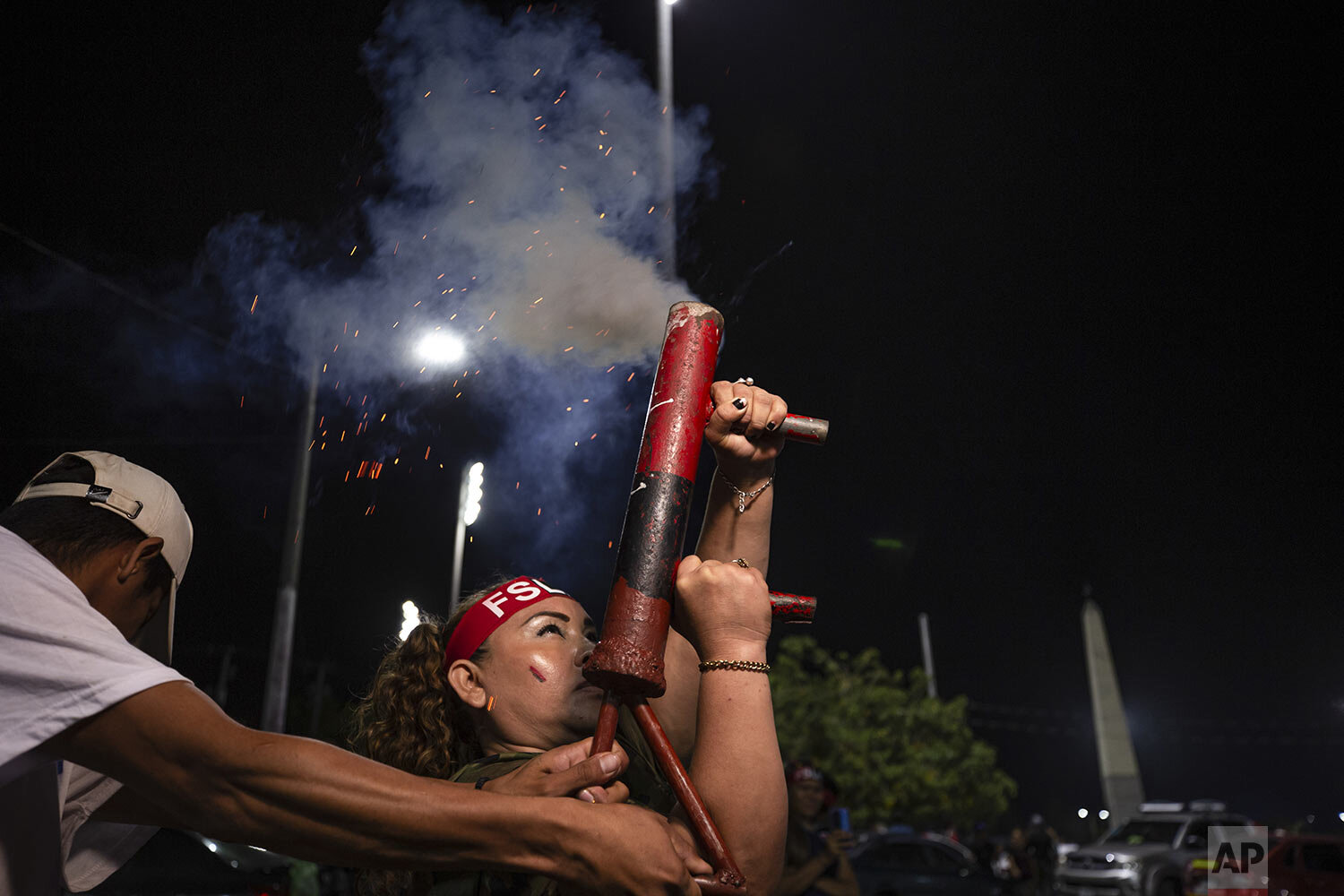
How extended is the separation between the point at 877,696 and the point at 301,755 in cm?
4754

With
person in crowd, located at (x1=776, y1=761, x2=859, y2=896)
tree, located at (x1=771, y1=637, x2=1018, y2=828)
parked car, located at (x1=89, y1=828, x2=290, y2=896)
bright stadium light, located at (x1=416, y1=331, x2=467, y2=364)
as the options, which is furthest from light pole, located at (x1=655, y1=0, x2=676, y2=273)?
tree, located at (x1=771, y1=637, x2=1018, y2=828)

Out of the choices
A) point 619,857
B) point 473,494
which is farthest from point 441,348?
point 473,494

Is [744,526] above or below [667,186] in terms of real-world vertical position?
below

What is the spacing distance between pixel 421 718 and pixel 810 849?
158 inches

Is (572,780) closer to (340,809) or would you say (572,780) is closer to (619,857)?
(619,857)

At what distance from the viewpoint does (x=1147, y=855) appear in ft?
55.7

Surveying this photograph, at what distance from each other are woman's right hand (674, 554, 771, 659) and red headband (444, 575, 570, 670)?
874 millimetres

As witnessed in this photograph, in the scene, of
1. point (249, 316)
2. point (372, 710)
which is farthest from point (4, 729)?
point (249, 316)

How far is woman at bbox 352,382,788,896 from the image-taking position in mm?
1666

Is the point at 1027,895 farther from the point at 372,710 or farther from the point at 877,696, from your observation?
the point at 877,696
